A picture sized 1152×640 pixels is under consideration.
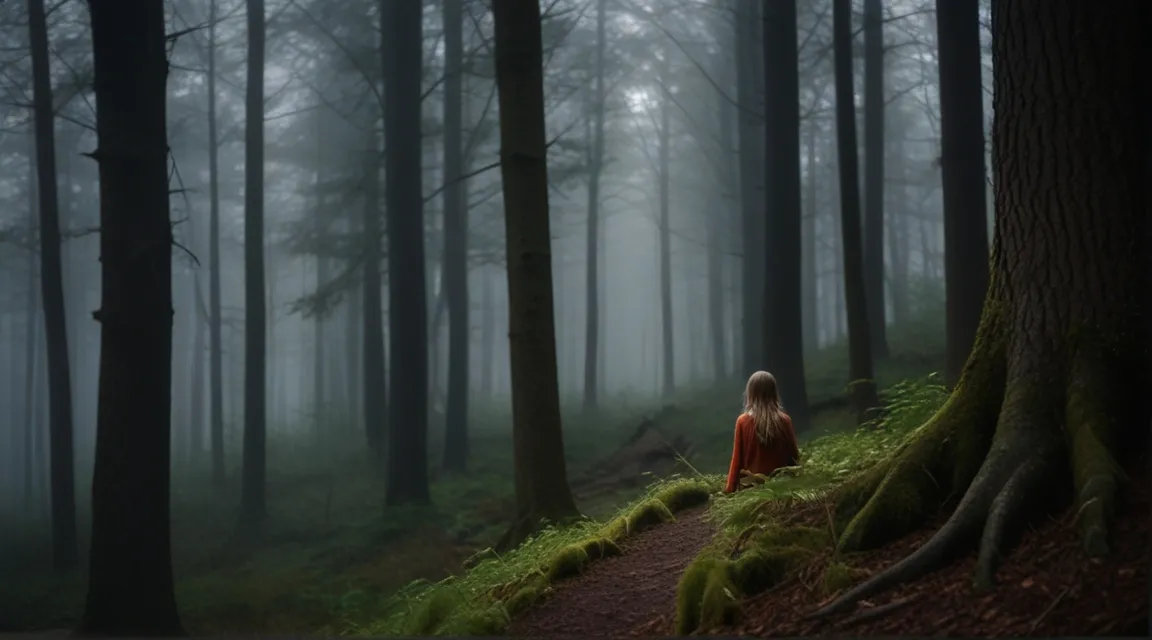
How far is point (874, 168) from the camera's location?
58.2 ft

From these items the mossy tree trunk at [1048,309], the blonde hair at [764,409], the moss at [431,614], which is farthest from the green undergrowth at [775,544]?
the moss at [431,614]

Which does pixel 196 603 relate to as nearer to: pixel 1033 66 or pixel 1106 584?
pixel 1106 584

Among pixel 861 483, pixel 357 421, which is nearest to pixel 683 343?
pixel 357 421

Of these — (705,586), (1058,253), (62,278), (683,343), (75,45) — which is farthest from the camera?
(683,343)

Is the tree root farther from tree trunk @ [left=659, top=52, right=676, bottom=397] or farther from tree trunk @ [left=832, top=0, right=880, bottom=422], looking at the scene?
tree trunk @ [left=659, top=52, right=676, bottom=397]

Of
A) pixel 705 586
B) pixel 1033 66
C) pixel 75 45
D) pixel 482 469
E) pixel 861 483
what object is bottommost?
pixel 482 469

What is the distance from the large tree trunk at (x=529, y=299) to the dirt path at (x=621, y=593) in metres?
1.66

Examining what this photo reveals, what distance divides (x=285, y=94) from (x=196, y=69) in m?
3.91

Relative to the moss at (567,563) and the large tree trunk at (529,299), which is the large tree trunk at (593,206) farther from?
the moss at (567,563)

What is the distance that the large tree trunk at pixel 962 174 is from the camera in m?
9.55

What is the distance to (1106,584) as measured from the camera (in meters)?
3.51

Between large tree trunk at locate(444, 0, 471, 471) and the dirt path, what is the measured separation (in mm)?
10143

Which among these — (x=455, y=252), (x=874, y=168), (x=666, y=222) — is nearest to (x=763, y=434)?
(x=455, y=252)

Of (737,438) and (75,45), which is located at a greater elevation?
(75,45)
